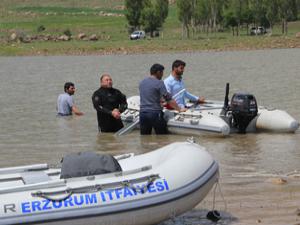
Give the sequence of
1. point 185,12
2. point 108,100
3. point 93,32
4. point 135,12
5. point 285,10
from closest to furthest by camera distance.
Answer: point 108,100 < point 285,10 < point 185,12 < point 93,32 < point 135,12

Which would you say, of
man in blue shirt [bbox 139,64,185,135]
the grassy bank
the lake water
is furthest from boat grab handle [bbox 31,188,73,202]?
the grassy bank

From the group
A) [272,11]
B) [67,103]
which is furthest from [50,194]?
[272,11]

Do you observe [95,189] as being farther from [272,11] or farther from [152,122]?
[272,11]

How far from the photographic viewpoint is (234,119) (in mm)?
14633

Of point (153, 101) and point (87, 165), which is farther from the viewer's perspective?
point (153, 101)

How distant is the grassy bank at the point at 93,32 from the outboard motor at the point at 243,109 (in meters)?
49.8

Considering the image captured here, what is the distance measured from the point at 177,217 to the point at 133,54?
56068 millimetres

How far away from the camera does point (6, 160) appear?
12.4 metres

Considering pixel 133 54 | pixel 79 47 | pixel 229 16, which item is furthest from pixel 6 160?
pixel 229 16

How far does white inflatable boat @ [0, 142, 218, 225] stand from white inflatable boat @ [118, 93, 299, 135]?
257 inches

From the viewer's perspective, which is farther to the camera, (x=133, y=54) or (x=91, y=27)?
(x=91, y=27)

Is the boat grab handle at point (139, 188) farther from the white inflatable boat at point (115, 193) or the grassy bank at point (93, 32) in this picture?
the grassy bank at point (93, 32)

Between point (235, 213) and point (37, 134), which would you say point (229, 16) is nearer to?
point (37, 134)

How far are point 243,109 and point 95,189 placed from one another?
758 cm
